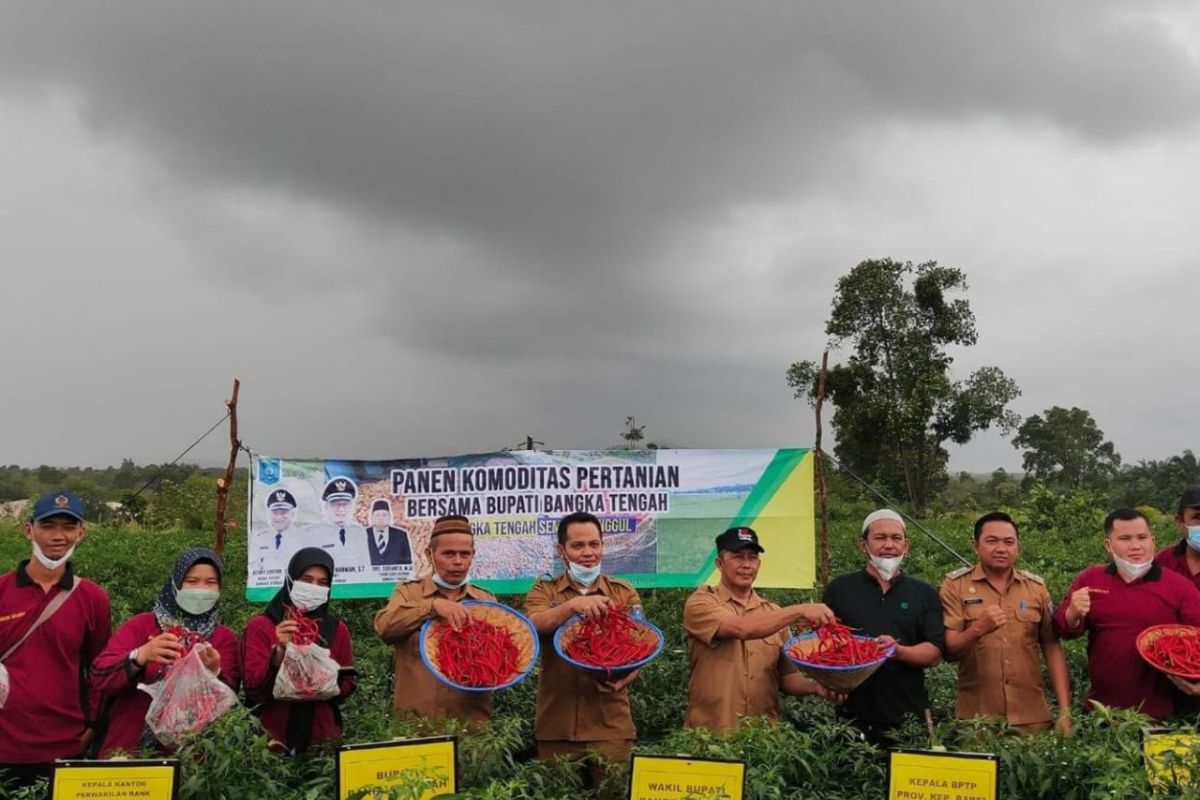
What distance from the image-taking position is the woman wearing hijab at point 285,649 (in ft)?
12.5

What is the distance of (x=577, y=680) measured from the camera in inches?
171

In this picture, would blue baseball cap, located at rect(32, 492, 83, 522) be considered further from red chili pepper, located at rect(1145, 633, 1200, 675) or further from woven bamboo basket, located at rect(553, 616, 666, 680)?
red chili pepper, located at rect(1145, 633, 1200, 675)

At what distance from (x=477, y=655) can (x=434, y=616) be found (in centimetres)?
29

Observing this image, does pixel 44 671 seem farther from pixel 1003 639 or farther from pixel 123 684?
pixel 1003 639

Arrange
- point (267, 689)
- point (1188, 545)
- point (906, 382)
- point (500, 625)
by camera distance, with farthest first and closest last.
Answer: point (906, 382) → point (1188, 545) → point (500, 625) → point (267, 689)

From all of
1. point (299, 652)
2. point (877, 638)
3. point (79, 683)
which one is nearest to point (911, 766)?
point (877, 638)

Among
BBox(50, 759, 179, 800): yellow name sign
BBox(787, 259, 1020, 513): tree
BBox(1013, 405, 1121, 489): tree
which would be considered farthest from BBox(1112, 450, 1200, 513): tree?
BBox(50, 759, 179, 800): yellow name sign

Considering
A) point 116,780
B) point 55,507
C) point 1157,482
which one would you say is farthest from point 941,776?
point 1157,482

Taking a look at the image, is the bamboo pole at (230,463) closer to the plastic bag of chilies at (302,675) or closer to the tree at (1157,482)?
the plastic bag of chilies at (302,675)

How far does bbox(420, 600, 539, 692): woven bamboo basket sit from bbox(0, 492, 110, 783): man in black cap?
1.58 m

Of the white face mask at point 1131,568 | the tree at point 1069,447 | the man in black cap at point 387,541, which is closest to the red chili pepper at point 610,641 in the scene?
the white face mask at point 1131,568

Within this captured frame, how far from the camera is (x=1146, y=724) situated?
9.61 ft

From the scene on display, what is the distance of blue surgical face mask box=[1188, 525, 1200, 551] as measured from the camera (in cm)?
457

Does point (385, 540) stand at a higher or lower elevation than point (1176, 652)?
higher
